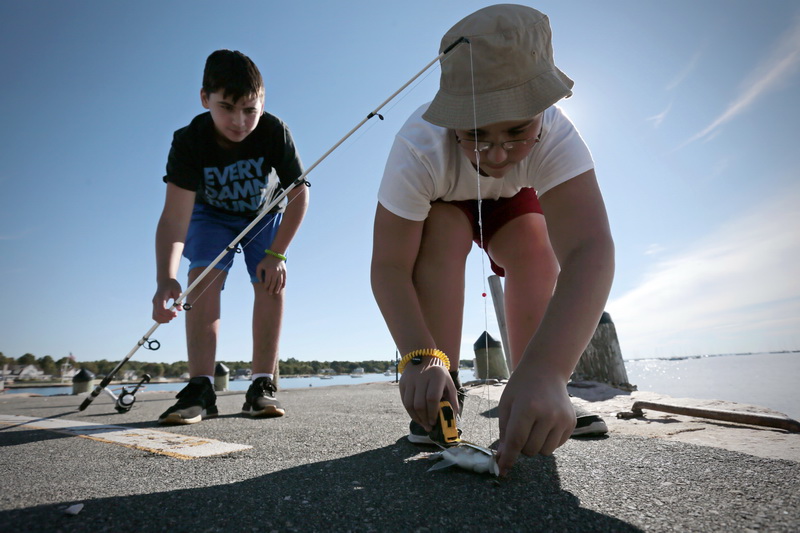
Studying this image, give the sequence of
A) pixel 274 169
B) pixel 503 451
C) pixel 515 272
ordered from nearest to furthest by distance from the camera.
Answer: pixel 503 451 → pixel 515 272 → pixel 274 169

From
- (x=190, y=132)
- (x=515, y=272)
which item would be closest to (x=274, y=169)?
(x=190, y=132)

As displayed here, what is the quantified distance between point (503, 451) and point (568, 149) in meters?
0.93

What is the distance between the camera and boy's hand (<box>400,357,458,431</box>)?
96 cm

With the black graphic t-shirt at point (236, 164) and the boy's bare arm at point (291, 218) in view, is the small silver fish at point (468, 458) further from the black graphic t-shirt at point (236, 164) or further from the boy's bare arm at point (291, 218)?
the black graphic t-shirt at point (236, 164)

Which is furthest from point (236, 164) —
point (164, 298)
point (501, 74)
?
point (501, 74)

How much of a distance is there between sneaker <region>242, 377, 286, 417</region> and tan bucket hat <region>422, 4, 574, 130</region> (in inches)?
69.9

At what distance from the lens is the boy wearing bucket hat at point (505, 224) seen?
0.90 meters

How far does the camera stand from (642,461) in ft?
3.61

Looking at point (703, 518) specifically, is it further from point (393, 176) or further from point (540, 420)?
point (393, 176)

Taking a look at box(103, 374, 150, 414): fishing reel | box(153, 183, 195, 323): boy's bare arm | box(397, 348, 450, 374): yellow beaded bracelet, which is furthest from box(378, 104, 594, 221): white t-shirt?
box(103, 374, 150, 414): fishing reel

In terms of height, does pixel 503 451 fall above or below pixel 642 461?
above

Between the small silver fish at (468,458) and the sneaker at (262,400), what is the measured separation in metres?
1.43

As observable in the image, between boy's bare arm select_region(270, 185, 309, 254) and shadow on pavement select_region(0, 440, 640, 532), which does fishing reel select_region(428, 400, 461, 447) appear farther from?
boy's bare arm select_region(270, 185, 309, 254)

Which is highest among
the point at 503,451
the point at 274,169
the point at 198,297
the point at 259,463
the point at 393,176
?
the point at 274,169
